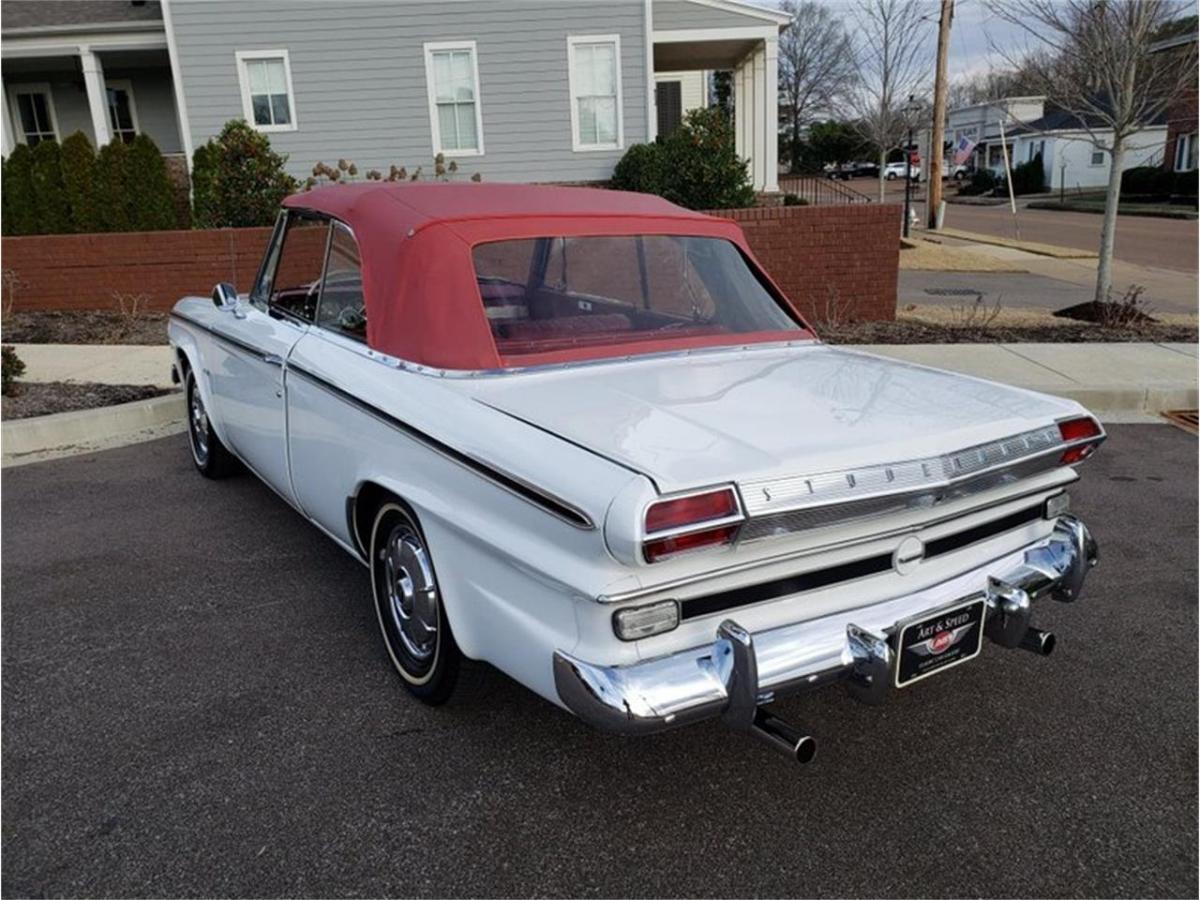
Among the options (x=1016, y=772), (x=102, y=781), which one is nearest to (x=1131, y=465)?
(x=1016, y=772)

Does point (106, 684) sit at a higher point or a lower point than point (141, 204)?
lower

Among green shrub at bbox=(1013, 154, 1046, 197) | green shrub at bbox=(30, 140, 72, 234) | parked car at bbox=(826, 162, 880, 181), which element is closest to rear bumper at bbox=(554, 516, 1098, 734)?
green shrub at bbox=(30, 140, 72, 234)

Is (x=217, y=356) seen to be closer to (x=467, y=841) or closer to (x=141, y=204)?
(x=467, y=841)

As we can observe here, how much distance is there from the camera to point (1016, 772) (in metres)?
2.87

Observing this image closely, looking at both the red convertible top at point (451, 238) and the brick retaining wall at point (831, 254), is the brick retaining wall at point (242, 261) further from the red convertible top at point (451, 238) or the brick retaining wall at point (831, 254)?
the red convertible top at point (451, 238)

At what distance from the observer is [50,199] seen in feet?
40.1

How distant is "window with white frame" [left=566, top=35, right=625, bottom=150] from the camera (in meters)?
15.7

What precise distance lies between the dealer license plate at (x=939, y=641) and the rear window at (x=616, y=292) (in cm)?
149

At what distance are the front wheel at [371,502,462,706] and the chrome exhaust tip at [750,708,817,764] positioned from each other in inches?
40.0

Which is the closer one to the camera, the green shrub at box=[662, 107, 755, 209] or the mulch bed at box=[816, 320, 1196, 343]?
the mulch bed at box=[816, 320, 1196, 343]

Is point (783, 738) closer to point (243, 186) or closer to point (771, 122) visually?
point (243, 186)

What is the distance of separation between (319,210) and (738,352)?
1.87 metres

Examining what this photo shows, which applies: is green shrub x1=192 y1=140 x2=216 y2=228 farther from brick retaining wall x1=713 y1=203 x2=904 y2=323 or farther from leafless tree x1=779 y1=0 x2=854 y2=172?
leafless tree x1=779 y1=0 x2=854 y2=172

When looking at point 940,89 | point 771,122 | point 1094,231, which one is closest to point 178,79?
point 771,122
